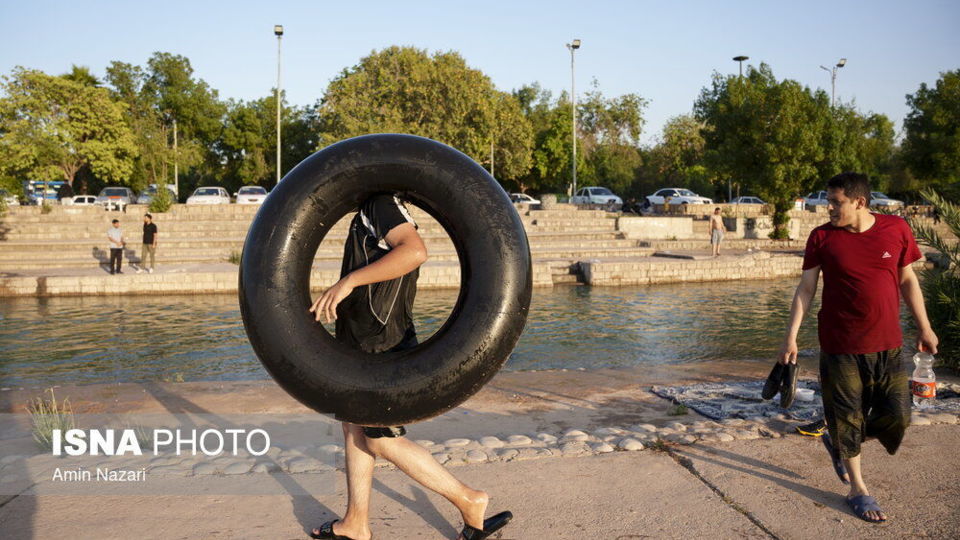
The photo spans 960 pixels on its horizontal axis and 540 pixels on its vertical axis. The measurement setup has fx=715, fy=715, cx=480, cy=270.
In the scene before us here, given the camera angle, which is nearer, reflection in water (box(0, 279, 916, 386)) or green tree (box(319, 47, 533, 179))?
reflection in water (box(0, 279, 916, 386))

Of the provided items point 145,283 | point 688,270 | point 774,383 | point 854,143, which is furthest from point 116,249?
point 854,143

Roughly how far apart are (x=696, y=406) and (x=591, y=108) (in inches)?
2525

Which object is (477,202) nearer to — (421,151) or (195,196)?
(421,151)

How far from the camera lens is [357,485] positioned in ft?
10.8

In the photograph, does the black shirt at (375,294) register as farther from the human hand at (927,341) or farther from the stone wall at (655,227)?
the stone wall at (655,227)

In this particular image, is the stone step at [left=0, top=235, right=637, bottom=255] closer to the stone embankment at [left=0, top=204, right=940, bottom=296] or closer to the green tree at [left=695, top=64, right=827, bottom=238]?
the stone embankment at [left=0, top=204, right=940, bottom=296]

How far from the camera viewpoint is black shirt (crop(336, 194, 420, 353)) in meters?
3.11

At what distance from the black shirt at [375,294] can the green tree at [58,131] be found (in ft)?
132

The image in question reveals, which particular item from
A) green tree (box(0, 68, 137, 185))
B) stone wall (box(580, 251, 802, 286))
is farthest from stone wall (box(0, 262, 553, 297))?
green tree (box(0, 68, 137, 185))

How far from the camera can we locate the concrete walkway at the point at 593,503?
11.1 feet

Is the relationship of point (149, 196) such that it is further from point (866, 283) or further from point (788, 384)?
point (866, 283)

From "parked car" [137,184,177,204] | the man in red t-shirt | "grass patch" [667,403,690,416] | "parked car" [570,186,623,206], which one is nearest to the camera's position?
the man in red t-shirt

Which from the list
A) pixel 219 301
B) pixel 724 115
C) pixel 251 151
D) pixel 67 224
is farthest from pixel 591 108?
pixel 219 301

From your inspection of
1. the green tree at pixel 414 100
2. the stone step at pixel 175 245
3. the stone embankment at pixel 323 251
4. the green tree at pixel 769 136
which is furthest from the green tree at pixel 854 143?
the green tree at pixel 414 100
